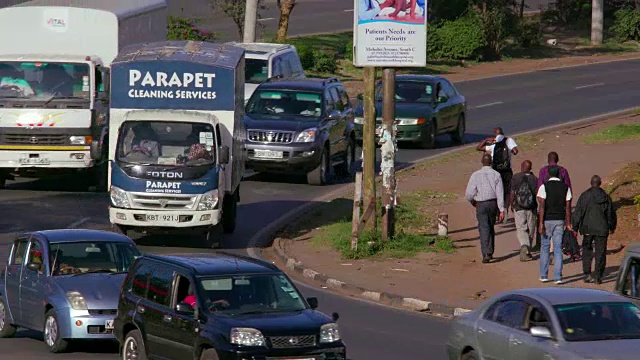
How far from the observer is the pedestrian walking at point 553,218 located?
2119 centimetres

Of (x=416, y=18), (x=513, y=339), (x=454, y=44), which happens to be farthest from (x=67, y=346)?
(x=454, y=44)

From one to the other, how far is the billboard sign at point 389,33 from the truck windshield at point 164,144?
320 cm

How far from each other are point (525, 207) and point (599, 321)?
9.61m

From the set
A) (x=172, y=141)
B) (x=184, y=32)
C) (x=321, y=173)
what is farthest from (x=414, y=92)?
(x=184, y=32)

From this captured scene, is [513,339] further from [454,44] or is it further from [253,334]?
[454,44]

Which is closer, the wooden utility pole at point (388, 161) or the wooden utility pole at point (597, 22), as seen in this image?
the wooden utility pole at point (388, 161)

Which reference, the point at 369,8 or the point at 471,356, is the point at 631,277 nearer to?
the point at 471,356

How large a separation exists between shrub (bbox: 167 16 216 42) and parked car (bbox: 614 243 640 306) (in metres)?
36.7

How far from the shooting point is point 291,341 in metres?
13.6

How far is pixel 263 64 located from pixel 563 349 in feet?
79.0

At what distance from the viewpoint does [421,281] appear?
72.8 feet

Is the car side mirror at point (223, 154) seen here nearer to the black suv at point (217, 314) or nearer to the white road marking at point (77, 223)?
the white road marking at point (77, 223)

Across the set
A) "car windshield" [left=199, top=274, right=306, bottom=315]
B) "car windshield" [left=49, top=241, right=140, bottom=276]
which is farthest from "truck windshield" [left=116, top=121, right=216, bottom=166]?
"car windshield" [left=199, top=274, right=306, bottom=315]

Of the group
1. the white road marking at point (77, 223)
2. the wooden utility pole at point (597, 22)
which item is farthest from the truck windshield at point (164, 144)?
the wooden utility pole at point (597, 22)
